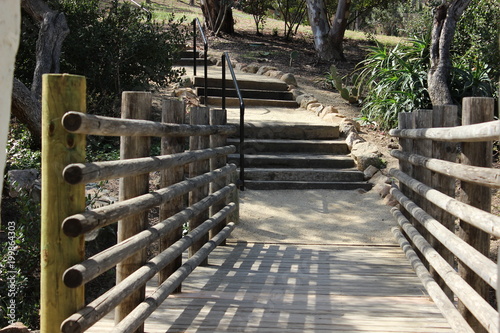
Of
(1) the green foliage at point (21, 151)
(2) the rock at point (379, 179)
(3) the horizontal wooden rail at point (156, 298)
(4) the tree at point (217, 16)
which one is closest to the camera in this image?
(3) the horizontal wooden rail at point (156, 298)

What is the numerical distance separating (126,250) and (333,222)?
501cm

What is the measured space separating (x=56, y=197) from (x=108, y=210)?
0.32 m

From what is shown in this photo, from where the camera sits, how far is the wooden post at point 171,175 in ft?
13.9

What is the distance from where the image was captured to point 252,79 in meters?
13.8

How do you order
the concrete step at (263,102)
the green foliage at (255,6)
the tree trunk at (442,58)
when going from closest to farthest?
the tree trunk at (442,58)
the concrete step at (263,102)
the green foliage at (255,6)

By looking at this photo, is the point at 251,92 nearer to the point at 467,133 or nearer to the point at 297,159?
the point at 297,159

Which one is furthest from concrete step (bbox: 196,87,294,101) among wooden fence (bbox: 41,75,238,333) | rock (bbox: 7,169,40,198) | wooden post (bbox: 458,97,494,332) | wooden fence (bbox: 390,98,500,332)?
wooden post (bbox: 458,97,494,332)

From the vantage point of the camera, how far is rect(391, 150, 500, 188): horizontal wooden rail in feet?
9.04

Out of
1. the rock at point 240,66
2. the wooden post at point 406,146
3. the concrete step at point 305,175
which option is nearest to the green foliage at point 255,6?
the rock at point 240,66

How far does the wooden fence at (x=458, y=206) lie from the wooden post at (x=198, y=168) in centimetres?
180

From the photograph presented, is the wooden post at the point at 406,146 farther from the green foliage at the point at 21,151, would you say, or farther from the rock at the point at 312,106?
the rock at the point at 312,106

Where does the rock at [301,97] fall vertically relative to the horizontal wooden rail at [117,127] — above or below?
above

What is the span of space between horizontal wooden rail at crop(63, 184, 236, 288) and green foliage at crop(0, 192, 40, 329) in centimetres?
176

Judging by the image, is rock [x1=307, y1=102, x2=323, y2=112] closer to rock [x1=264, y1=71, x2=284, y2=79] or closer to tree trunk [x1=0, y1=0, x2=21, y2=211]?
rock [x1=264, y1=71, x2=284, y2=79]
